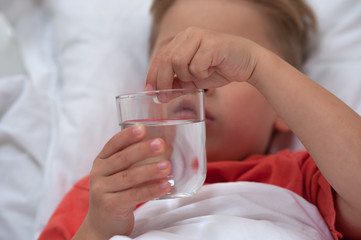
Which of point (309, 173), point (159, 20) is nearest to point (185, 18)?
point (159, 20)

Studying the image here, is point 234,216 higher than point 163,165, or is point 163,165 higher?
point 163,165

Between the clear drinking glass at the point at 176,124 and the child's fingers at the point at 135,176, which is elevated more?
the clear drinking glass at the point at 176,124

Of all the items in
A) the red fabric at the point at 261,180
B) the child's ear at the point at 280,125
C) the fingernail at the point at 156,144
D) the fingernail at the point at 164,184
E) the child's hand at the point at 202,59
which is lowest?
the red fabric at the point at 261,180

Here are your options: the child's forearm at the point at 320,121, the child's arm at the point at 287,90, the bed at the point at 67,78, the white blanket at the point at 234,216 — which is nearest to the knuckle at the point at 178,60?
the child's arm at the point at 287,90

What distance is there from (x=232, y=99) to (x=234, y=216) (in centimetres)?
40

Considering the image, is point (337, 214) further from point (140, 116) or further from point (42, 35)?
point (42, 35)

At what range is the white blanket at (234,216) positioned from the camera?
32.5 inches

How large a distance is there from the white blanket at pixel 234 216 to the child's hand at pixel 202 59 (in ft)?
0.88

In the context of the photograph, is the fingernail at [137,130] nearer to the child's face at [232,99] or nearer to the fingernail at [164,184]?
the fingernail at [164,184]

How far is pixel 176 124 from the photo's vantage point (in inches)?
28.9

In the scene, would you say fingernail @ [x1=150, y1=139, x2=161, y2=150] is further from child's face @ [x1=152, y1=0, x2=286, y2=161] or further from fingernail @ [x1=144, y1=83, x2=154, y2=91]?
child's face @ [x1=152, y1=0, x2=286, y2=161]

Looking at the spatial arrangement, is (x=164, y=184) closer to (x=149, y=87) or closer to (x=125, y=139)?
(x=125, y=139)

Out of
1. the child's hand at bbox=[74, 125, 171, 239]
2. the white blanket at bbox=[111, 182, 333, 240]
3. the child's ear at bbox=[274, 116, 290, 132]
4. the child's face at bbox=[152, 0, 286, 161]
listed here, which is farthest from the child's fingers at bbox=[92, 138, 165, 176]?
the child's ear at bbox=[274, 116, 290, 132]

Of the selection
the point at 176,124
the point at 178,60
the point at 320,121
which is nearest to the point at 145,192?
the point at 176,124
